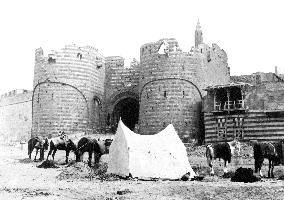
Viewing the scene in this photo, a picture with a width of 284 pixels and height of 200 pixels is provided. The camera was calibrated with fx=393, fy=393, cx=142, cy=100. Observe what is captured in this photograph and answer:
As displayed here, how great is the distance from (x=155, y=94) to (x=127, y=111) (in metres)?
9.01

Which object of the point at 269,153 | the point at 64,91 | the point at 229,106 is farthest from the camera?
the point at 64,91

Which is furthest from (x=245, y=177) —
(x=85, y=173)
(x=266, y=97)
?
(x=266, y=97)

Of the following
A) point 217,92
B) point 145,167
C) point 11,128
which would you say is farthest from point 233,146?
point 11,128

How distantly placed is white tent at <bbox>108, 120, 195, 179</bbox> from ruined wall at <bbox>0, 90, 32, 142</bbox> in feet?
122

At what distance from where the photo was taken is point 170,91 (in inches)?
1400

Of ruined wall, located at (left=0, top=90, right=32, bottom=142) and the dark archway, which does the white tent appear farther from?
ruined wall, located at (left=0, top=90, right=32, bottom=142)

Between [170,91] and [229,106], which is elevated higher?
[170,91]

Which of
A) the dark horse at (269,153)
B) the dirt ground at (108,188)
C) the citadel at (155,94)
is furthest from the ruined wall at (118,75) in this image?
the dark horse at (269,153)

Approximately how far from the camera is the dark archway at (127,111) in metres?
42.5

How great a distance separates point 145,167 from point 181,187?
11.1 ft

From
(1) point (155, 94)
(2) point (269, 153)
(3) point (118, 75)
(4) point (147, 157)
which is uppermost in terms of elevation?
(3) point (118, 75)

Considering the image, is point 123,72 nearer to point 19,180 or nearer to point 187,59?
point 187,59

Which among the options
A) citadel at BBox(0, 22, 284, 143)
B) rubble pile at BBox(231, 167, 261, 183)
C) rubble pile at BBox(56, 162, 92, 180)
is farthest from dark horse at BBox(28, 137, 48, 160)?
rubble pile at BBox(231, 167, 261, 183)

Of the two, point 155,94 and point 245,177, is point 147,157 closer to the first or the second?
point 245,177
